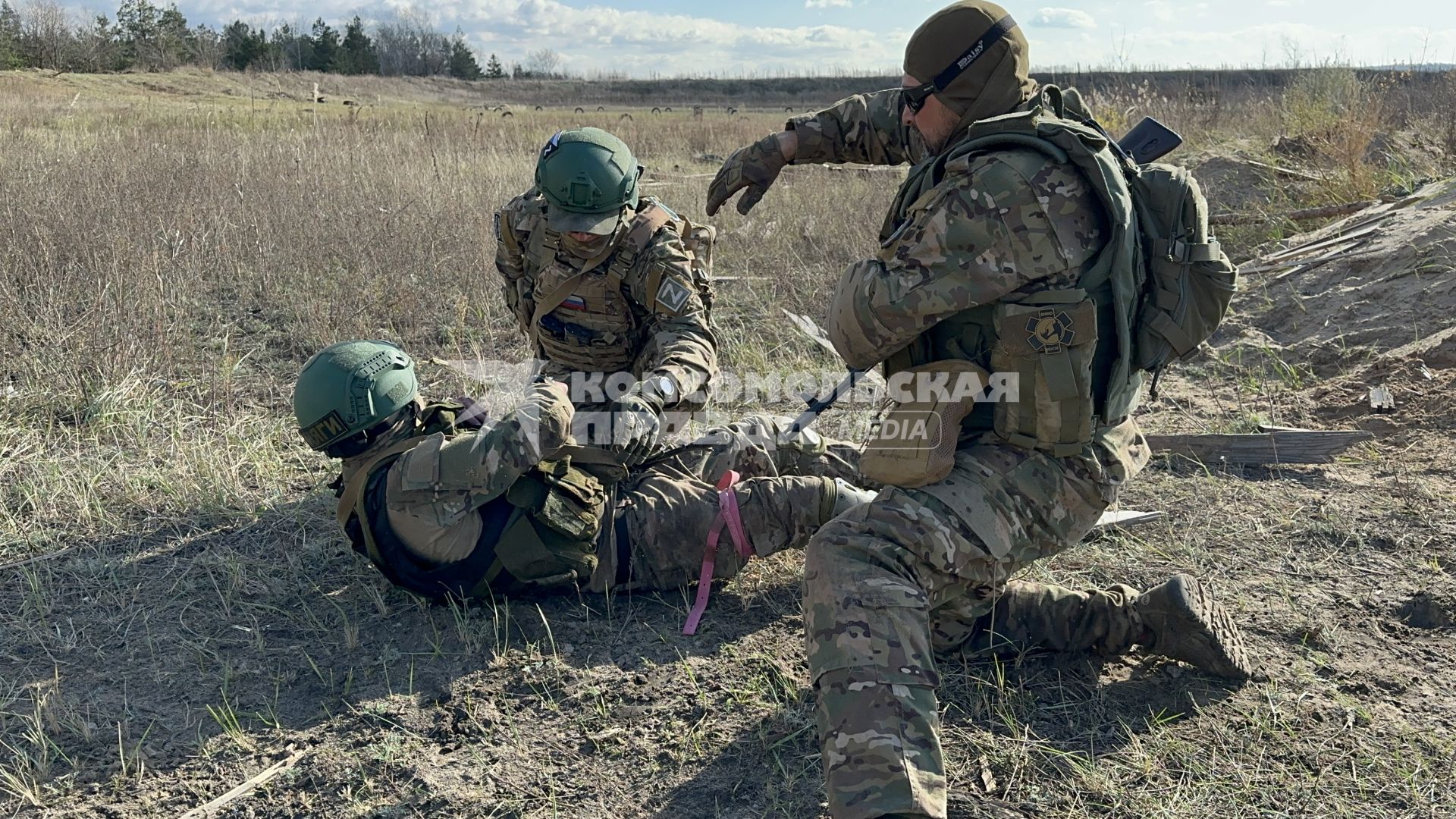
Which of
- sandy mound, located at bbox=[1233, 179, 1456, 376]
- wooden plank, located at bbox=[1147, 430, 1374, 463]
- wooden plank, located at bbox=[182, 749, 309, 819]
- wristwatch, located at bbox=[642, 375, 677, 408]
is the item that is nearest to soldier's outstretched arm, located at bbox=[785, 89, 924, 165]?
wristwatch, located at bbox=[642, 375, 677, 408]

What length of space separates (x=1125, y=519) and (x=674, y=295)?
1.92 m

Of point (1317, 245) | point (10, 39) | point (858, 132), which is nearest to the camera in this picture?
point (858, 132)

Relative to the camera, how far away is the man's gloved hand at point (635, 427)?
3.15 m

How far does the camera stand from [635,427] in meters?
3.17

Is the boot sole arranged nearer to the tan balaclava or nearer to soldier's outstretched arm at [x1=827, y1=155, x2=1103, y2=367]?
soldier's outstretched arm at [x1=827, y1=155, x2=1103, y2=367]

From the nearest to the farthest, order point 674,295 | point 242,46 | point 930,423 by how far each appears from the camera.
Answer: point 930,423 → point 674,295 → point 242,46

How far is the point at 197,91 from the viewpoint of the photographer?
2716 centimetres

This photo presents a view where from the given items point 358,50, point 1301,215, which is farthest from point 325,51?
point 1301,215

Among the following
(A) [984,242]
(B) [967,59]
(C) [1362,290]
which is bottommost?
(C) [1362,290]

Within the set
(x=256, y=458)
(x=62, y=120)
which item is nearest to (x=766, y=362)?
(x=256, y=458)

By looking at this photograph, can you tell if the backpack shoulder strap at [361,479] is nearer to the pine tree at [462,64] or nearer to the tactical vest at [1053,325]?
the tactical vest at [1053,325]

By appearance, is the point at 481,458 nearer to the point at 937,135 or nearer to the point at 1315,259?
the point at 937,135

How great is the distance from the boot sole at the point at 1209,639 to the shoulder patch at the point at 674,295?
6.49ft

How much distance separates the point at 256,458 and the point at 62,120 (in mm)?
10766
